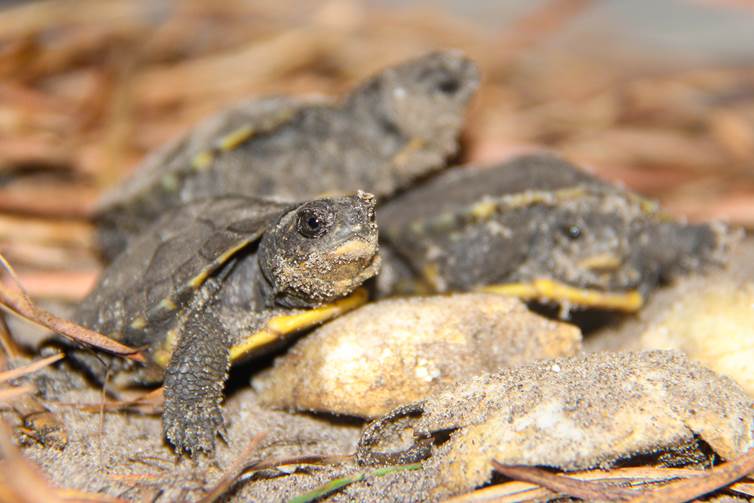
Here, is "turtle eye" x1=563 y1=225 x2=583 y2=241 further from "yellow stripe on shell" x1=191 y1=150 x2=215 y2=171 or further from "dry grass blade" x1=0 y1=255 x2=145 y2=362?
"dry grass blade" x1=0 y1=255 x2=145 y2=362

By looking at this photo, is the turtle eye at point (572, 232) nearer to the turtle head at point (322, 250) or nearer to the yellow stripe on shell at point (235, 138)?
the turtle head at point (322, 250)

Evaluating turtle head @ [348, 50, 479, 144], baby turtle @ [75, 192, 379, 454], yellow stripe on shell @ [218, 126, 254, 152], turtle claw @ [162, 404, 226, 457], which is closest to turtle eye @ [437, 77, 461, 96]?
turtle head @ [348, 50, 479, 144]

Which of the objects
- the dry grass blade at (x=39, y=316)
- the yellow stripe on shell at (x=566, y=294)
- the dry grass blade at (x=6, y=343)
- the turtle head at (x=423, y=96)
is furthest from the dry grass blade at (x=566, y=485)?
the turtle head at (x=423, y=96)

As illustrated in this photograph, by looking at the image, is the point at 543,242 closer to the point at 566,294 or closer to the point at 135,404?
the point at 566,294

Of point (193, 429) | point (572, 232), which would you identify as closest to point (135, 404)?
point (193, 429)

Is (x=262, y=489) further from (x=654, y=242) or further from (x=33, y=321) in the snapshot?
(x=654, y=242)
